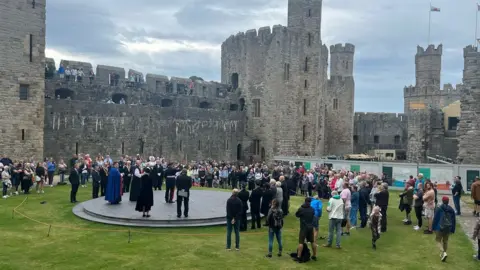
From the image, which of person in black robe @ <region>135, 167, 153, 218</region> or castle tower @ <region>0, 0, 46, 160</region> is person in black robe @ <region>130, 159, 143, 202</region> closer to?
person in black robe @ <region>135, 167, 153, 218</region>

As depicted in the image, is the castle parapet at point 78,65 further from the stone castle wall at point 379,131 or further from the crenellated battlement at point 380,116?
the crenellated battlement at point 380,116

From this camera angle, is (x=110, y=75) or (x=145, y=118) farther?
(x=145, y=118)

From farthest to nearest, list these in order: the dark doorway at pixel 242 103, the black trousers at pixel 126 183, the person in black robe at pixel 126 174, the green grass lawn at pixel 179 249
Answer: the dark doorway at pixel 242 103
the black trousers at pixel 126 183
the person in black robe at pixel 126 174
the green grass lawn at pixel 179 249

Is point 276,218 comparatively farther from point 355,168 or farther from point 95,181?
Answer: point 355,168

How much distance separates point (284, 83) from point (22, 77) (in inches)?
842

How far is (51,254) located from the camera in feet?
35.8

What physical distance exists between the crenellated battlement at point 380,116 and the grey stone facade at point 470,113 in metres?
30.0

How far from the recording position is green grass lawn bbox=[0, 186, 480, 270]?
413 inches

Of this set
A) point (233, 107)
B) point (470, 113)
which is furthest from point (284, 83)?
point (470, 113)

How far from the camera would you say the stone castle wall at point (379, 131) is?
5562 cm

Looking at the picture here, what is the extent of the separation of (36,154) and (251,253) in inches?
749

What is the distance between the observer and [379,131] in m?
56.0

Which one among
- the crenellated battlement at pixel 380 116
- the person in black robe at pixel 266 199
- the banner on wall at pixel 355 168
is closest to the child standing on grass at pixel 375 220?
the person in black robe at pixel 266 199

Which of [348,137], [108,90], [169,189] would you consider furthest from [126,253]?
[348,137]
